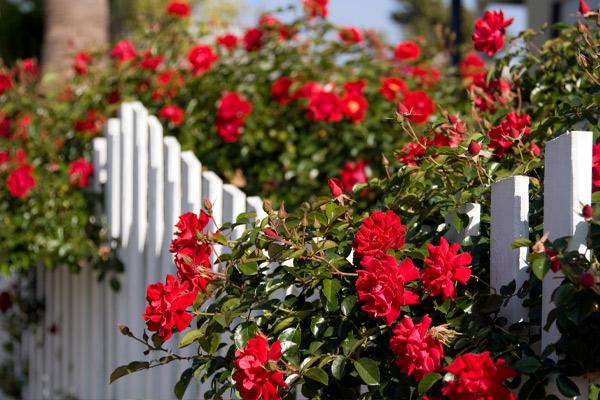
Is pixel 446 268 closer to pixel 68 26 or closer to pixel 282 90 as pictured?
pixel 282 90

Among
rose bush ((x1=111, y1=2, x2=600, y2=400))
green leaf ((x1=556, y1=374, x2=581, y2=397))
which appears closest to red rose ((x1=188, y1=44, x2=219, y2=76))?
rose bush ((x1=111, y1=2, x2=600, y2=400))

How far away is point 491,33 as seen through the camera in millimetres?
2512

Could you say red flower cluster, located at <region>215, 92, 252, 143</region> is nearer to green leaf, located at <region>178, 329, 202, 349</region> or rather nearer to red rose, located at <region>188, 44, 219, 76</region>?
red rose, located at <region>188, 44, 219, 76</region>

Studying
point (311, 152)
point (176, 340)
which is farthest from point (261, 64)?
point (176, 340)

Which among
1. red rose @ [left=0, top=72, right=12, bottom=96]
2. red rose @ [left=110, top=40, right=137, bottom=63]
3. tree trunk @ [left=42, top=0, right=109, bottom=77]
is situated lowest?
red rose @ [left=0, top=72, right=12, bottom=96]

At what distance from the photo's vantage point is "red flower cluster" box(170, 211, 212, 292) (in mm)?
1905

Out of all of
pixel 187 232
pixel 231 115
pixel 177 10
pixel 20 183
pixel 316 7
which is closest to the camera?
pixel 187 232

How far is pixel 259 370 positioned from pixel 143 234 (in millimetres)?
1673

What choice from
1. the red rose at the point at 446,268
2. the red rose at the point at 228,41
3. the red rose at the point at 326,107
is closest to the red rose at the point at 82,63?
the red rose at the point at 228,41

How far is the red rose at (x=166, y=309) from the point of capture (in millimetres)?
1847

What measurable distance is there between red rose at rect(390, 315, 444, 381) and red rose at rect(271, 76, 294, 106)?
2.40m

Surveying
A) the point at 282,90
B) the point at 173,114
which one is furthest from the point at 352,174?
the point at 173,114

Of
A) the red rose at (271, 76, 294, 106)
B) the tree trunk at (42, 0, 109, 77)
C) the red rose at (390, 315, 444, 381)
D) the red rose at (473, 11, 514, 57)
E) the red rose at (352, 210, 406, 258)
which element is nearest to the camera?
the red rose at (390, 315, 444, 381)

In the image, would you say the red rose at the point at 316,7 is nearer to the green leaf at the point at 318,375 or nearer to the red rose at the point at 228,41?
the red rose at the point at 228,41
